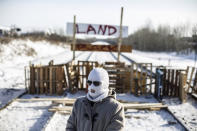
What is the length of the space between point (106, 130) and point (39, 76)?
7902 millimetres

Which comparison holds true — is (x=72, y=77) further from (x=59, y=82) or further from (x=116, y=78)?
(x=116, y=78)

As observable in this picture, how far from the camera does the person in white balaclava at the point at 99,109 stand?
225cm

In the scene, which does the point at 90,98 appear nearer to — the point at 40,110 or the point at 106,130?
the point at 106,130

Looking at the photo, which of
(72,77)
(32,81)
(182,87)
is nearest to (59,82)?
(72,77)

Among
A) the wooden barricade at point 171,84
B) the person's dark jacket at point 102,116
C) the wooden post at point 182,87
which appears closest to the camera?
the person's dark jacket at point 102,116

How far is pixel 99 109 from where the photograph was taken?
226cm

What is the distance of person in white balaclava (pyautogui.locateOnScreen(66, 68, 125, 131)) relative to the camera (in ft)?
7.39

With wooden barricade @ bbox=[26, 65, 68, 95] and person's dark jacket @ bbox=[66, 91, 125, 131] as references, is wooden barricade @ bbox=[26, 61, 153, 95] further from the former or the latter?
person's dark jacket @ bbox=[66, 91, 125, 131]

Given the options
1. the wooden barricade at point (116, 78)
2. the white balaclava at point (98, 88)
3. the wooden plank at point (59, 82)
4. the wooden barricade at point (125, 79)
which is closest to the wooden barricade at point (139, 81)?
the wooden barricade at point (125, 79)

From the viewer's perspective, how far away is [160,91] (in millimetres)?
8828

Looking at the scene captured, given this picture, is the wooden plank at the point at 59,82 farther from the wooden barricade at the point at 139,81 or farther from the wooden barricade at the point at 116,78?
the wooden barricade at the point at 139,81

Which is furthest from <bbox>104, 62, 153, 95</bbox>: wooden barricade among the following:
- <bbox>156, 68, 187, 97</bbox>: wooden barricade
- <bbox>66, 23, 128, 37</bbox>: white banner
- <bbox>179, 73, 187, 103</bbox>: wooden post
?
<bbox>66, 23, 128, 37</bbox>: white banner

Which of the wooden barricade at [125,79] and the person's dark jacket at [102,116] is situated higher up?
the person's dark jacket at [102,116]

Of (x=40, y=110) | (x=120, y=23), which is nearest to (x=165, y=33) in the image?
(x=120, y=23)
